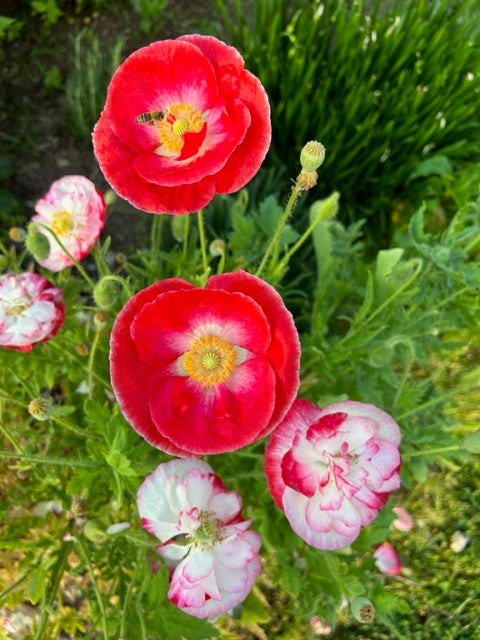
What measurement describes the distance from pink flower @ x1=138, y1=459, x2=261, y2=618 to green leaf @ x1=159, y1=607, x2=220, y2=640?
0.36ft

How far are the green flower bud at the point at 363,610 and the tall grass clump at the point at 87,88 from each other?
185cm

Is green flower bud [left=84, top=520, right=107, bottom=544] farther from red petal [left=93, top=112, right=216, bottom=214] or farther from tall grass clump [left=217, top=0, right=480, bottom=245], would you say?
tall grass clump [left=217, top=0, right=480, bottom=245]

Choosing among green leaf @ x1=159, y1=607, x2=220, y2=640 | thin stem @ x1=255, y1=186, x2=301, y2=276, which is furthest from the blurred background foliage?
thin stem @ x1=255, y1=186, x2=301, y2=276

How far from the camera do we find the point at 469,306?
153 centimetres

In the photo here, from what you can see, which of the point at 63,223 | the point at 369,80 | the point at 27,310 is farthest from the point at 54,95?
the point at 27,310

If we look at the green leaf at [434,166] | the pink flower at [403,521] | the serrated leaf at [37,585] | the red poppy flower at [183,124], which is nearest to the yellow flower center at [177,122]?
the red poppy flower at [183,124]

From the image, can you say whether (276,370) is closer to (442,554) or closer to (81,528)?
(81,528)

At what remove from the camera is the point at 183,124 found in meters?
1.10

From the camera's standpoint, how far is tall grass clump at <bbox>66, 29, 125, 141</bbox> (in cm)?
225

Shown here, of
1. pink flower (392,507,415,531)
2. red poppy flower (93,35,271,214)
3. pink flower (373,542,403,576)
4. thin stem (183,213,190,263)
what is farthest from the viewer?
pink flower (392,507,415,531)

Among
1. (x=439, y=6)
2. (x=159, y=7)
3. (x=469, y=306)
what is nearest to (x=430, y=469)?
(x=469, y=306)

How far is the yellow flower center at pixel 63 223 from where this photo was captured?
1301 mm

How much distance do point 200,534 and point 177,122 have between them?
71 cm

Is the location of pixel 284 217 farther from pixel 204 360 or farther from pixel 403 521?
pixel 403 521
